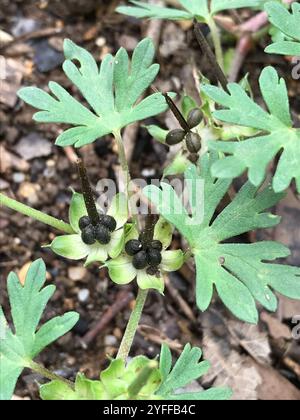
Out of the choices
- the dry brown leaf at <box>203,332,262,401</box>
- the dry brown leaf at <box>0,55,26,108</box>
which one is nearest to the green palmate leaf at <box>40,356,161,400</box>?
the dry brown leaf at <box>203,332,262,401</box>

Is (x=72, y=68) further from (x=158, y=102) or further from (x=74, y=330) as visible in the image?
(x=74, y=330)

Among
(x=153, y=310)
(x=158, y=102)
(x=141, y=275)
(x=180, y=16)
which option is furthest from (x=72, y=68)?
(x=153, y=310)

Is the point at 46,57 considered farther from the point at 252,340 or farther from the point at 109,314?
the point at 252,340

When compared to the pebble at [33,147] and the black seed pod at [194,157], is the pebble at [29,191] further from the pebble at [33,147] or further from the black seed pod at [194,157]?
the black seed pod at [194,157]

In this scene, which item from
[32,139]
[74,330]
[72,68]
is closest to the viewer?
[72,68]

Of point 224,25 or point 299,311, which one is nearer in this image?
point 299,311

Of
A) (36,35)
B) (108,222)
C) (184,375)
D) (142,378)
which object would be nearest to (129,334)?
(184,375)

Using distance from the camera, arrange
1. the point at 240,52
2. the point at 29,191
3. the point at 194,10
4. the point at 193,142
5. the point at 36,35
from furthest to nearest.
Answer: the point at 36,35 < the point at 240,52 < the point at 29,191 < the point at 194,10 < the point at 193,142
